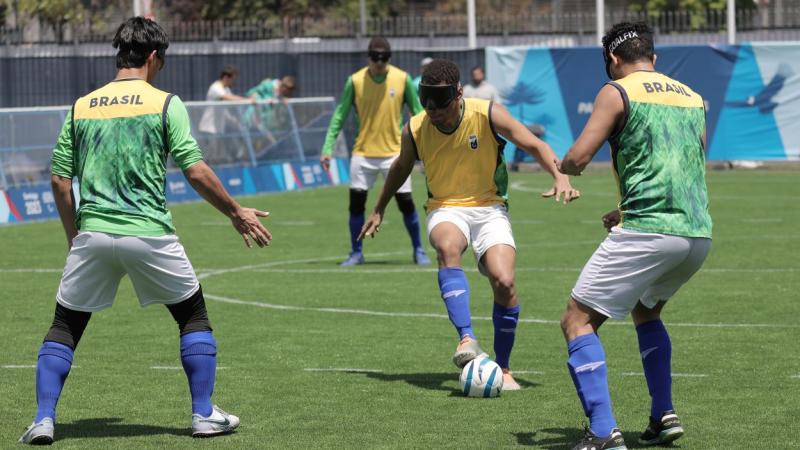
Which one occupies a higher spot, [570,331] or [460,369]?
[570,331]

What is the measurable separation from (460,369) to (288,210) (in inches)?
534

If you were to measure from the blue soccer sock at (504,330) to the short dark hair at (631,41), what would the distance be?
2.49m

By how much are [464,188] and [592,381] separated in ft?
9.04

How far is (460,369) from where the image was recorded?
9.85 m

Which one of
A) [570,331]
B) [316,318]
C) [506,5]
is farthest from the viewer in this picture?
[506,5]

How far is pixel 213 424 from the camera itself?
309 inches

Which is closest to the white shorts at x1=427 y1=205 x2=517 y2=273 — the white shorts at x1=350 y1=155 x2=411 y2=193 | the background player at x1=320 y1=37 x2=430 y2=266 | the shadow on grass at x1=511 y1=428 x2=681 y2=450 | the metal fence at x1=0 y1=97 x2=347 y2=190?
the shadow on grass at x1=511 y1=428 x2=681 y2=450

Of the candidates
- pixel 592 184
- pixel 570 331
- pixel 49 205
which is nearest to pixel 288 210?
pixel 49 205

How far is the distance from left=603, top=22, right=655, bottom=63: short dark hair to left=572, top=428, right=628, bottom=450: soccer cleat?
1.77 m

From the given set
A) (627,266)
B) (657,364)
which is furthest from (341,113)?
(627,266)

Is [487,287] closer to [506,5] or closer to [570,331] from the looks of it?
[570,331]

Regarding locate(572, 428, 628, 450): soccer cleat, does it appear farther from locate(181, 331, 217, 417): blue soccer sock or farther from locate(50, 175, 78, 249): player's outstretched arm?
locate(50, 175, 78, 249): player's outstretched arm

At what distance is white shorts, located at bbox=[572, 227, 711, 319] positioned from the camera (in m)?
7.19

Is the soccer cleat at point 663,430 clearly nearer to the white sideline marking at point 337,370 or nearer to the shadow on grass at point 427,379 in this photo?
the shadow on grass at point 427,379
